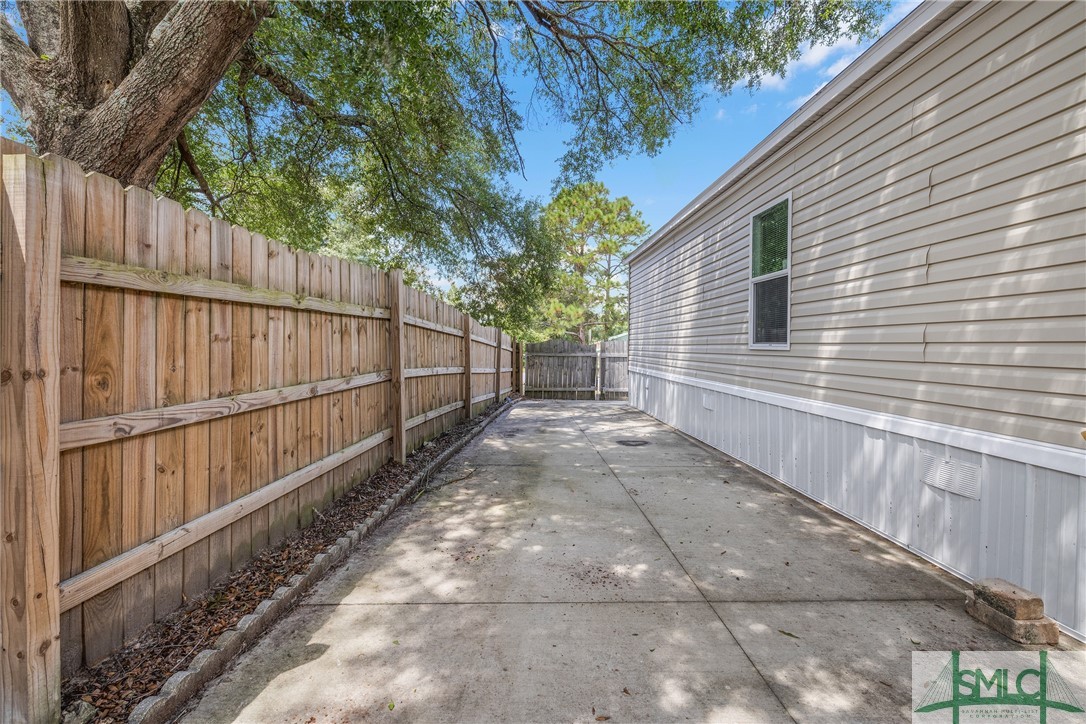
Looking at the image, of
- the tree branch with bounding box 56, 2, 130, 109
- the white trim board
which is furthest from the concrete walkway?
the tree branch with bounding box 56, 2, 130, 109

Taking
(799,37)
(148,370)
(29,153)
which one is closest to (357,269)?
(148,370)

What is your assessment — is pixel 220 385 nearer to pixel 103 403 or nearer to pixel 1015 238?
pixel 103 403

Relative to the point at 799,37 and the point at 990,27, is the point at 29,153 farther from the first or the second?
the point at 799,37

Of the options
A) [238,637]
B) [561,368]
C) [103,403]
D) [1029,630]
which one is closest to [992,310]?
[1029,630]

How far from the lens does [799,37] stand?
519 centimetres

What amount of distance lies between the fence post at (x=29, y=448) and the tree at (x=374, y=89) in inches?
84.9

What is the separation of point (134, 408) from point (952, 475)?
174 inches

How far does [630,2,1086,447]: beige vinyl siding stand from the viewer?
2.35 metres

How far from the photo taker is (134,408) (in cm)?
188

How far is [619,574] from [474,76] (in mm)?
6157

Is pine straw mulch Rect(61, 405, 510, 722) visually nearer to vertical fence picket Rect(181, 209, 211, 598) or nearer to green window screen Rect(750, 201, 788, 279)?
vertical fence picket Rect(181, 209, 211, 598)

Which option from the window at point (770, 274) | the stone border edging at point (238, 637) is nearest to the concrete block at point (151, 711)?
the stone border edging at point (238, 637)

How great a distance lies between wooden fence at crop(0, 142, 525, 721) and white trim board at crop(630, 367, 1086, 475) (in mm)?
4165

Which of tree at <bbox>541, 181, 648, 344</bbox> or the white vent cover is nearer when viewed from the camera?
the white vent cover
